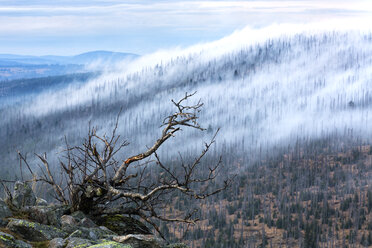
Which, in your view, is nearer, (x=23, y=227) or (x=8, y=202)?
(x=23, y=227)

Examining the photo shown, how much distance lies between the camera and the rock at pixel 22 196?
14.2m

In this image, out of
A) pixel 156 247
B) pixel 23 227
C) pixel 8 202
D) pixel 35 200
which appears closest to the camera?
pixel 23 227

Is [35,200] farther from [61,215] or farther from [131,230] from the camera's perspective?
[131,230]

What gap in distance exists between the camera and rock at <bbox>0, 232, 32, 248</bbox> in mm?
9883

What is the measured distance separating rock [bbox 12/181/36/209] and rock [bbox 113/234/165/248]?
4059 millimetres

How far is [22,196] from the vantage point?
14.5 m

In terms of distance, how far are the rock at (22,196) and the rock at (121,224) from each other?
2.61 metres

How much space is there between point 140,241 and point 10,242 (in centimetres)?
367

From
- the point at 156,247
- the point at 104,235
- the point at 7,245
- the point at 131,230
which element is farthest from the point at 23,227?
the point at 131,230

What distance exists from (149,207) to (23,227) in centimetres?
425

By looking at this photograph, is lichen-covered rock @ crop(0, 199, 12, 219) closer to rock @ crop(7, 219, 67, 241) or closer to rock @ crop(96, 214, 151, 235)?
rock @ crop(7, 219, 67, 241)

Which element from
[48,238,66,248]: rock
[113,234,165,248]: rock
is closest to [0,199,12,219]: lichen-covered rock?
[48,238,66,248]: rock

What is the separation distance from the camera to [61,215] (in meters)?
14.6

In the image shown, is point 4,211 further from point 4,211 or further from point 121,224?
point 121,224
